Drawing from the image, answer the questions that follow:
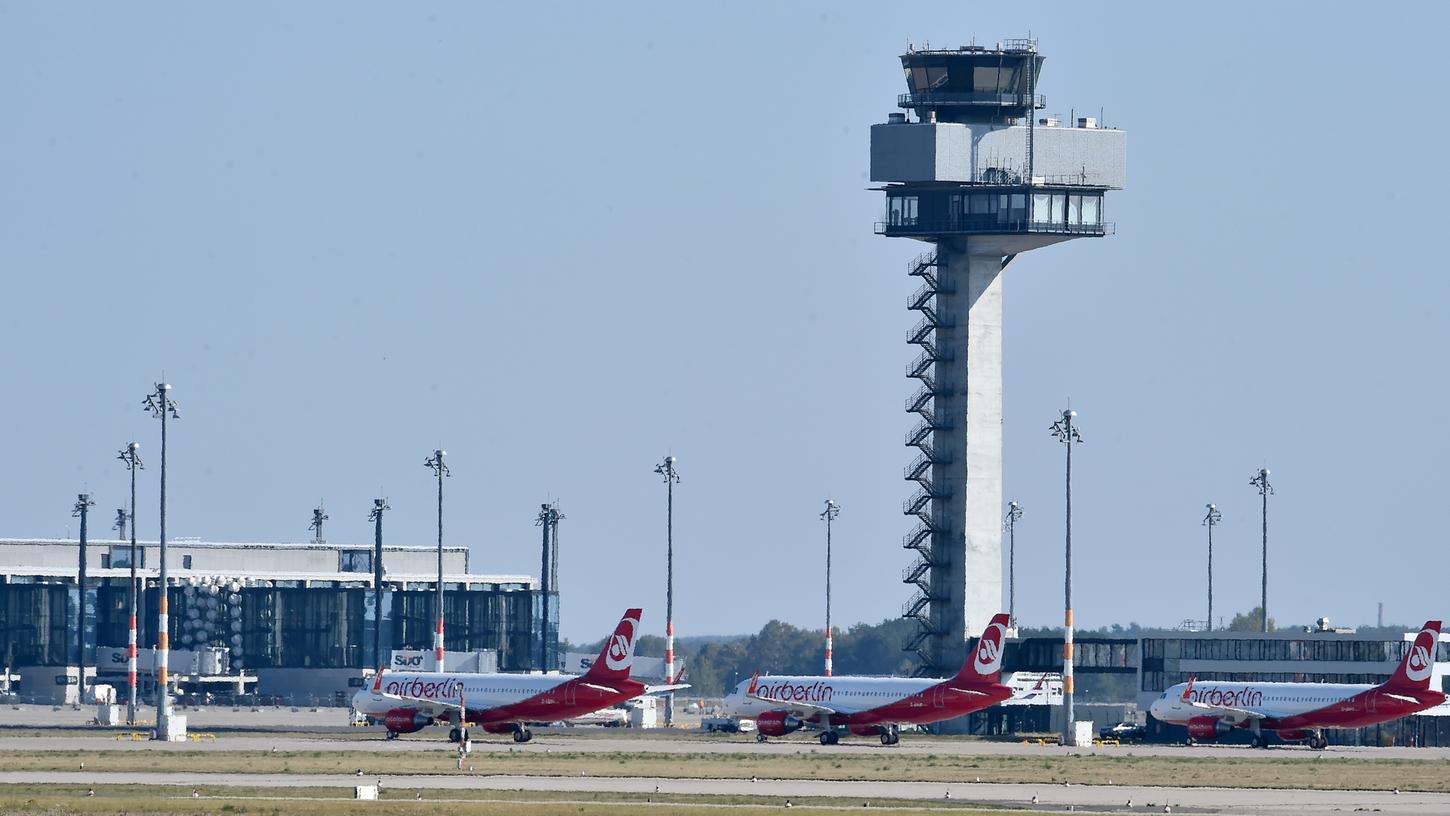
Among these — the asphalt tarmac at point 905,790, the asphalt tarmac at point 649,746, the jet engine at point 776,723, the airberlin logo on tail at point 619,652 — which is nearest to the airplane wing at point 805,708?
the jet engine at point 776,723

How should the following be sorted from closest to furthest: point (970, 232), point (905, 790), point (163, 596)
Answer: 1. point (905, 790)
2. point (163, 596)
3. point (970, 232)

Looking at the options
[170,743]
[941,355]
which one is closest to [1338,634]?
[941,355]

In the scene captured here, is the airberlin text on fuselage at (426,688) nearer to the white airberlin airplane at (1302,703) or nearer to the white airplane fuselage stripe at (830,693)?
the white airplane fuselage stripe at (830,693)

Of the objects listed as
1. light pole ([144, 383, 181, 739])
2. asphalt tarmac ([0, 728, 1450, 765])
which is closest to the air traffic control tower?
asphalt tarmac ([0, 728, 1450, 765])

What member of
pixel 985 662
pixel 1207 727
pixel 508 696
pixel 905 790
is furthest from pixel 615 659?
pixel 905 790

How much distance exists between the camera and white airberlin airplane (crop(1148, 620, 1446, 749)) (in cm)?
12256

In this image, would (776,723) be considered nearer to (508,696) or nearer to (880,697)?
(880,697)

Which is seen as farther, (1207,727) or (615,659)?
(1207,727)

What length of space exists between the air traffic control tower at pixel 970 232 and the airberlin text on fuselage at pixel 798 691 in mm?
24303

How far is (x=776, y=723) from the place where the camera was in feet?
435

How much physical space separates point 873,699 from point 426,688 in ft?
74.3

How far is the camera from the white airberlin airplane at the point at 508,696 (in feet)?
403

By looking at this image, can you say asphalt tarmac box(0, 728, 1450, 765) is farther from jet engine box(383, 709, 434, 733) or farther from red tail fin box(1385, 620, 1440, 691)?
red tail fin box(1385, 620, 1440, 691)

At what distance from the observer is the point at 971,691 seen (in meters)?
125
